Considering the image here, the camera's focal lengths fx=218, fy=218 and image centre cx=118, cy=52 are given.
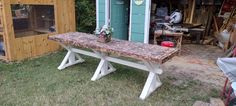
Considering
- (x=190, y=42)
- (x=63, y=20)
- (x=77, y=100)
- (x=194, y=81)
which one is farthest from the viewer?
(x=190, y=42)

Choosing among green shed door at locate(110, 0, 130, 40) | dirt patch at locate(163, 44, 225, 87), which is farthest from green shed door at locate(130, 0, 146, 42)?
dirt patch at locate(163, 44, 225, 87)

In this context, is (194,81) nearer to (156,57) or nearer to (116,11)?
(156,57)

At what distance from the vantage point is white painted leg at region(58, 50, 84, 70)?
415cm

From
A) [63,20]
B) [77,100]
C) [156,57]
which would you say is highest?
[63,20]

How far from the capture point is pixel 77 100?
116 inches

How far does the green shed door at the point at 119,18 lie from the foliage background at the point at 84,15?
3.78 ft

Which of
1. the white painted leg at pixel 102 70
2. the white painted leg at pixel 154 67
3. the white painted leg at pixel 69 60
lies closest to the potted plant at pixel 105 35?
the white painted leg at pixel 102 70

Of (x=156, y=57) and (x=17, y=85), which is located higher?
(x=156, y=57)

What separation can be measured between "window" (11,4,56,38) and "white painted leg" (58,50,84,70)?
1050 mm

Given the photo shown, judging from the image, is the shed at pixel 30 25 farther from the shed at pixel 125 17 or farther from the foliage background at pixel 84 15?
the foliage background at pixel 84 15

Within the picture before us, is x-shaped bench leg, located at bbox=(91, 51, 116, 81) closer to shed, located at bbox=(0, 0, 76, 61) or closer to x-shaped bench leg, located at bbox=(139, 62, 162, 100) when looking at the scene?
x-shaped bench leg, located at bbox=(139, 62, 162, 100)

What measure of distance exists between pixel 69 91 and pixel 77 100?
1.01 ft

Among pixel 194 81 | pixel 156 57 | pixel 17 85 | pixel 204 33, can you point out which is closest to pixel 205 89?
pixel 194 81

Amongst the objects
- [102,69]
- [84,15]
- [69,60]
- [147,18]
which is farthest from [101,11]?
[102,69]
